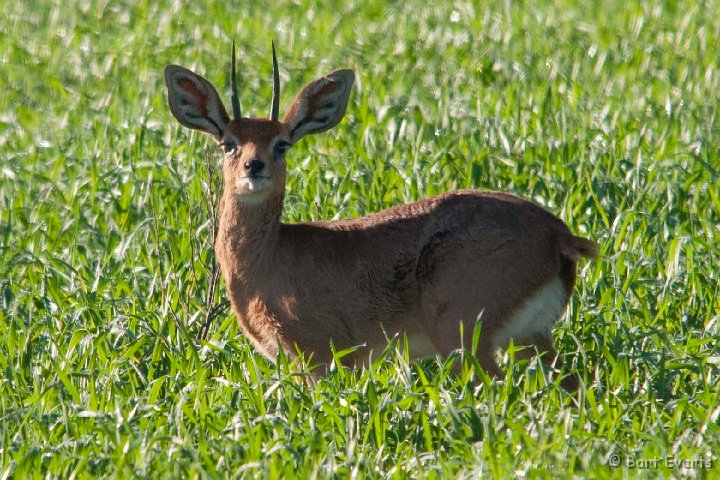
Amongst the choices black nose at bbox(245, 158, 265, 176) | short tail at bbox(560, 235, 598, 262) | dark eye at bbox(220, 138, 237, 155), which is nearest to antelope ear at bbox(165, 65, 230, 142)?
dark eye at bbox(220, 138, 237, 155)

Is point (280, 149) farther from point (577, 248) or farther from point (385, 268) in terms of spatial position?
point (577, 248)

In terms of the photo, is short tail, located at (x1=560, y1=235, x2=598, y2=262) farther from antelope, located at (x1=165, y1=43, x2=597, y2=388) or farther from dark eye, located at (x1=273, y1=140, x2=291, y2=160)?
dark eye, located at (x1=273, y1=140, x2=291, y2=160)

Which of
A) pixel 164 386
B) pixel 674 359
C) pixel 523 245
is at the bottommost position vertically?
pixel 164 386

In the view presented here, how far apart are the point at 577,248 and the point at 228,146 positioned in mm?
1592

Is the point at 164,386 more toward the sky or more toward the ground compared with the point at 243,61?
more toward the ground

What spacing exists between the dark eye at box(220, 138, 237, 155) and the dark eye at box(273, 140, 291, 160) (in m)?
0.18

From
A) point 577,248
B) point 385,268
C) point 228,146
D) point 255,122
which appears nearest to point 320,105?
point 255,122

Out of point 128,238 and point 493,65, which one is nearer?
point 128,238

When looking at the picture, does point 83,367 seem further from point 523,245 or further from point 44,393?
point 523,245

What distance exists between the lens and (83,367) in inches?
220

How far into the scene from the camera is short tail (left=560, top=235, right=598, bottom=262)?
549 cm

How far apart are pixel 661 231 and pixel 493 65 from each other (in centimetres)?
332

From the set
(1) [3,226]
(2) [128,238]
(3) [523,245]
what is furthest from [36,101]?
(3) [523,245]

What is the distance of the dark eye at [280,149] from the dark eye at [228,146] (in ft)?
0.60
